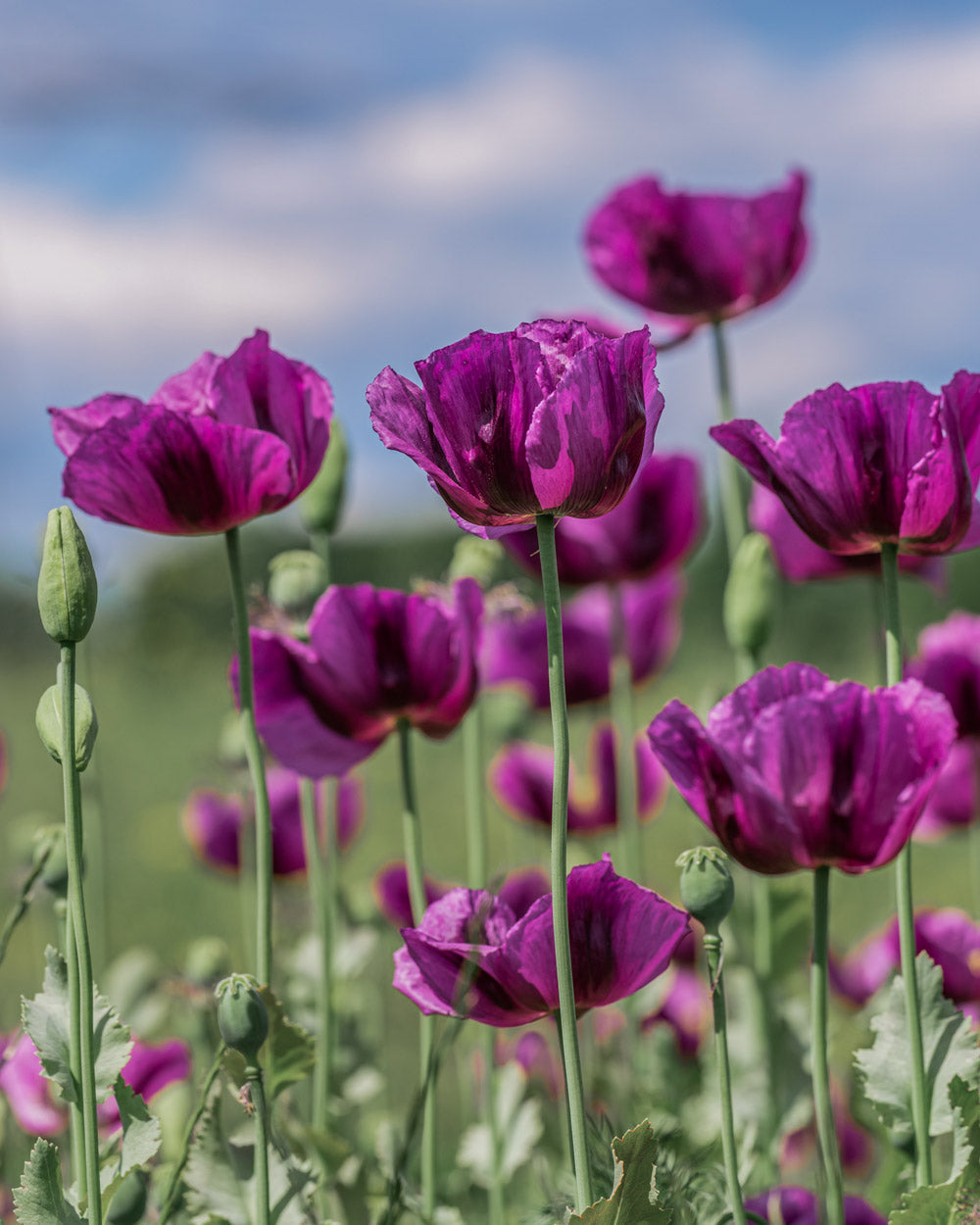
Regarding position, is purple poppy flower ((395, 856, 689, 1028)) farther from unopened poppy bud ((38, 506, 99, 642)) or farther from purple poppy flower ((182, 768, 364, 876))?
purple poppy flower ((182, 768, 364, 876))

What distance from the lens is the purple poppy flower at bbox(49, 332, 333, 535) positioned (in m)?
0.63

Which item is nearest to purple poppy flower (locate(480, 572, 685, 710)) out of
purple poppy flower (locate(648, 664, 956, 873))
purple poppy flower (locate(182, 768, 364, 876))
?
purple poppy flower (locate(182, 768, 364, 876))

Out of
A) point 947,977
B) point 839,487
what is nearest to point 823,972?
point 839,487

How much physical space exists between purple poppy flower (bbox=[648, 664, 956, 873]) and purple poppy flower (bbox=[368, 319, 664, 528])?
0.33ft

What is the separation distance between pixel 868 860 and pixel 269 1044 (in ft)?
0.90

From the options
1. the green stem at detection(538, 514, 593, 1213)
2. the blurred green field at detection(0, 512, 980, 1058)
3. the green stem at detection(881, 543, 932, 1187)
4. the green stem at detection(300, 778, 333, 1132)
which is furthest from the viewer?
the blurred green field at detection(0, 512, 980, 1058)

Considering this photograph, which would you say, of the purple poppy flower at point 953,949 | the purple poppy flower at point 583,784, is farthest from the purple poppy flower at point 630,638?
the purple poppy flower at point 953,949

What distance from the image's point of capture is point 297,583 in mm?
839

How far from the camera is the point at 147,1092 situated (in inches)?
32.4

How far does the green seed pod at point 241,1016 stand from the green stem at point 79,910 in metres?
0.06

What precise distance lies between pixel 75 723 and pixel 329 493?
0.35 meters

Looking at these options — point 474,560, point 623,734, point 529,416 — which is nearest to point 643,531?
point 623,734

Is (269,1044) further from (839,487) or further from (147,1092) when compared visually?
(839,487)

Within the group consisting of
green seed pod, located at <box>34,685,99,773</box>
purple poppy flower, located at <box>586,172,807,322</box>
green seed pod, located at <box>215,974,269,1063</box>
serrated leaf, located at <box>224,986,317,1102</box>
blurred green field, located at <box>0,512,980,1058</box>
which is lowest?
blurred green field, located at <box>0,512,980,1058</box>
